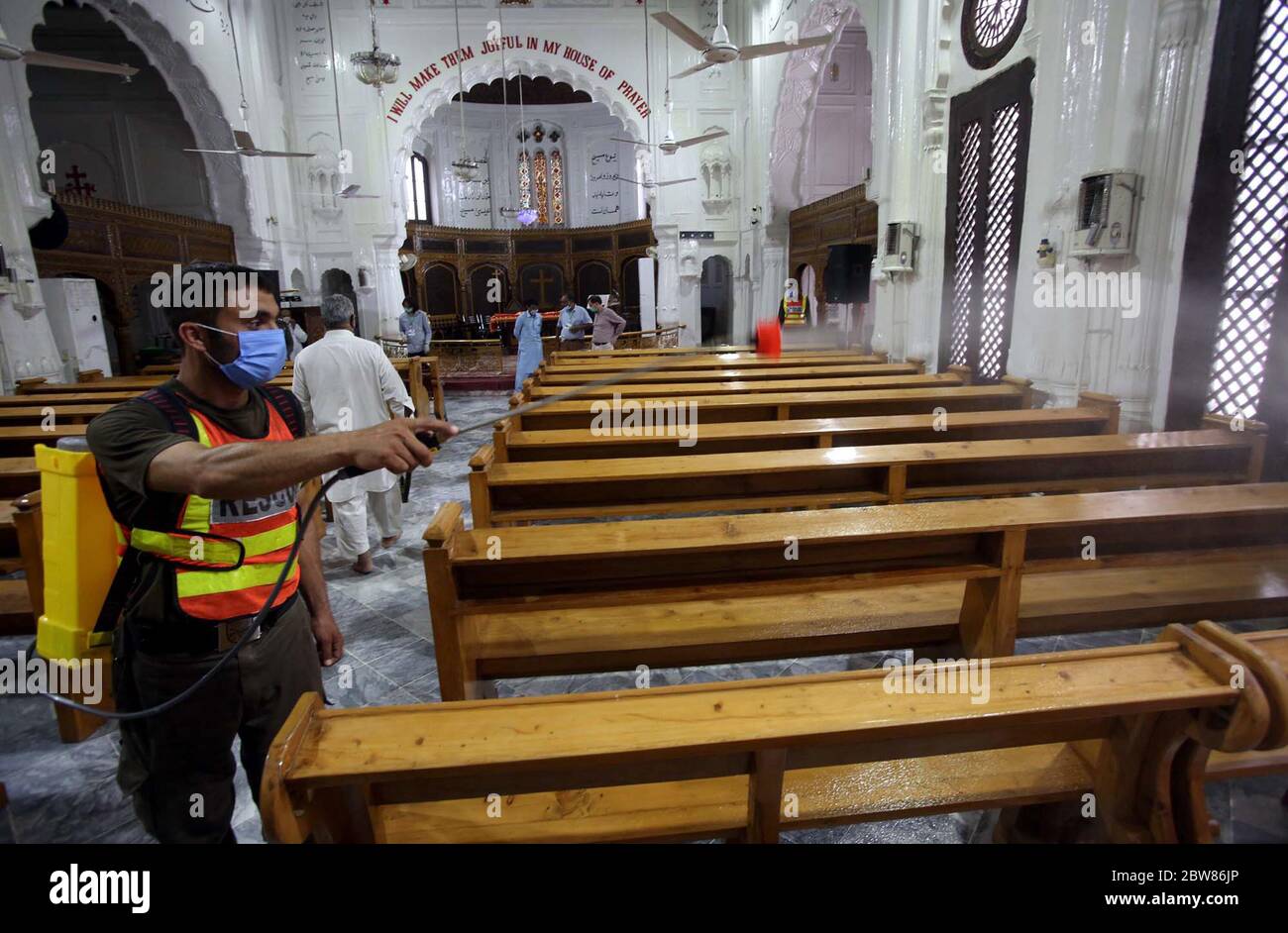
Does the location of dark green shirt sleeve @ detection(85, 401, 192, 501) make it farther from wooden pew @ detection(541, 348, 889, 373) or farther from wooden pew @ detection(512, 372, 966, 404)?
wooden pew @ detection(541, 348, 889, 373)

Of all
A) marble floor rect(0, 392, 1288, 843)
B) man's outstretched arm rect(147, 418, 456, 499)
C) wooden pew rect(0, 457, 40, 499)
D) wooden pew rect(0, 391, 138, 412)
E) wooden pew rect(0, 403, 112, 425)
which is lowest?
marble floor rect(0, 392, 1288, 843)

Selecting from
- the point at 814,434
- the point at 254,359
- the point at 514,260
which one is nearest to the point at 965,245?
the point at 814,434

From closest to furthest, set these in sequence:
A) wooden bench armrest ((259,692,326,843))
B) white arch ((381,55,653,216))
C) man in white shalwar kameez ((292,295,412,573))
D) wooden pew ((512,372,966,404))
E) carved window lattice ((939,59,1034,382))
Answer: wooden bench armrest ((259,692,326,843)) → man in white shalwar kameez ((292,295,412,573)) → wooden pew ((512,372,966,404)) → carved window lattice ((939,59,1034,382)) → white arch ((381,55,653,216))

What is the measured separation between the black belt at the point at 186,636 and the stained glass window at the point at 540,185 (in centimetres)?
1989

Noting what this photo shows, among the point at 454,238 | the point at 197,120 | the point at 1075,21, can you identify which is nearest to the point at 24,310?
the point at 197,120

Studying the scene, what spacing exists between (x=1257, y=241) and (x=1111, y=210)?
2.57ft

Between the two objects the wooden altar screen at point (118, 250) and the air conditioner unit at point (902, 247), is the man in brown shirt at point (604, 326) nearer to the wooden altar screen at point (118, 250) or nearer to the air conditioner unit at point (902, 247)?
the air conditioner unit at point (902, 247)

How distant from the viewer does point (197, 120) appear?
11.5m

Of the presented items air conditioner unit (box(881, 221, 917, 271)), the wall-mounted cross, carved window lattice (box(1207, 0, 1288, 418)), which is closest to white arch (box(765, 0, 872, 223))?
air conditioner unit (box(881, 221, 917, 271))

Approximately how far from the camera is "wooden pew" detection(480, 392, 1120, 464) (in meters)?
3.75

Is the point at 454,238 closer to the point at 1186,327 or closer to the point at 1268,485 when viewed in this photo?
the point at 1186,327

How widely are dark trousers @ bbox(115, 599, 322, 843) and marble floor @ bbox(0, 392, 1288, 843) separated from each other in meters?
0.66

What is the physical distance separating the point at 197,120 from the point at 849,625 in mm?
14005

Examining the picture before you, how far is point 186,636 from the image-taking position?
1.51 metres
